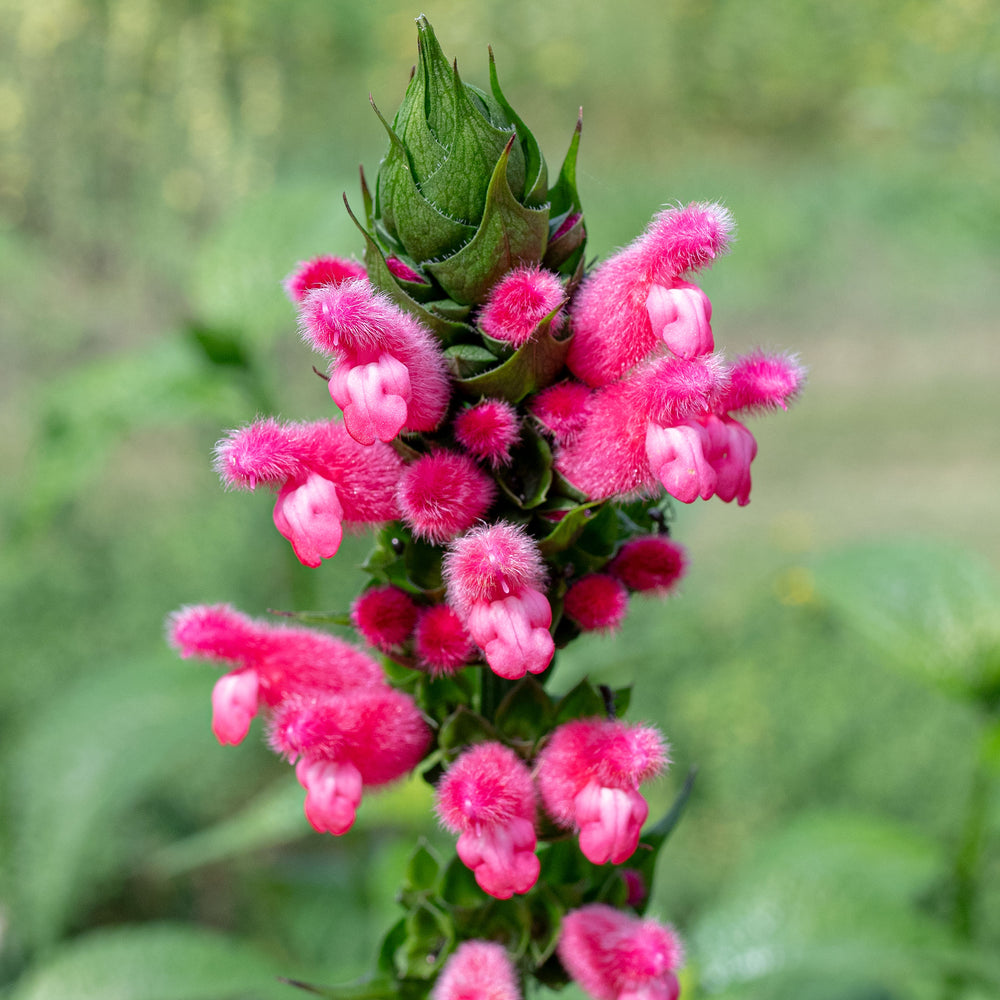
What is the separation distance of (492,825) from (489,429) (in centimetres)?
21

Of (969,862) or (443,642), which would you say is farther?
(969,862)

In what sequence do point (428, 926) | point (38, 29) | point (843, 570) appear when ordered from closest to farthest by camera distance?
point (428, 926)
point (843, 570)
point (38, 29)

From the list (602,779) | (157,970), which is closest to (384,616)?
(602,779)

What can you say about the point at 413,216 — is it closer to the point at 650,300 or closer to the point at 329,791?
the point at 650,300

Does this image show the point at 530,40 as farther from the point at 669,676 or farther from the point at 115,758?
the point at 115,758

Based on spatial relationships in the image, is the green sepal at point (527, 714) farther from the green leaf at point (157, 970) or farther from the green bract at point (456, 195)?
the green leaf at point (157, 970)

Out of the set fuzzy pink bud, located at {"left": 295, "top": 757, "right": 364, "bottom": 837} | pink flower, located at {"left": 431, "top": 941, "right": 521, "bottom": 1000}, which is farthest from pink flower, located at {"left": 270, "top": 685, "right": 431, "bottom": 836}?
pink flower, located at {"left": 431, "top": 941, "right": 521, "bottom": 1000}

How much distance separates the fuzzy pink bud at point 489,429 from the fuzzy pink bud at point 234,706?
0.21m

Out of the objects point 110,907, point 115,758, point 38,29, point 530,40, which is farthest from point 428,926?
point 530,40

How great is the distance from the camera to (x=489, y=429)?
0.55m

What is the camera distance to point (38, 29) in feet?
12.4

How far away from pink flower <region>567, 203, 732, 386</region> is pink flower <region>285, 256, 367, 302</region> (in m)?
0.13

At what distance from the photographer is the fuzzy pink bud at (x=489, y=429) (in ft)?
1.81

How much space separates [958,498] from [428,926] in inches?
145
